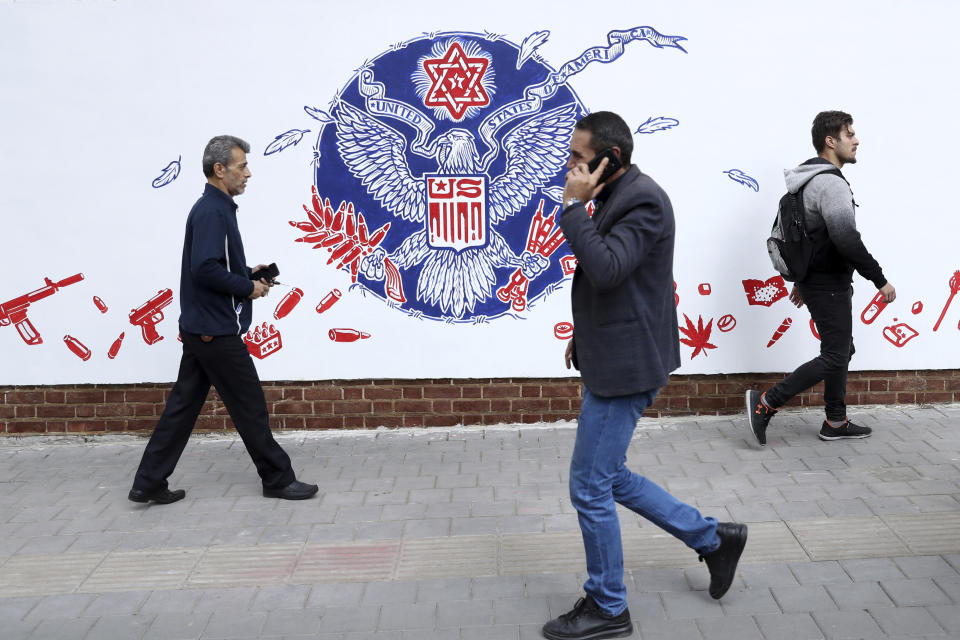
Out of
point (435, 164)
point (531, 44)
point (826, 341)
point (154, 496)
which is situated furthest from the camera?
point (435, 164)

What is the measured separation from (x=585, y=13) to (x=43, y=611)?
15.0 feet

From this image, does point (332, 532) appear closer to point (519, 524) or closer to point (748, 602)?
point (519, 524)

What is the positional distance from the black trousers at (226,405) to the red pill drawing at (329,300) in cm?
131

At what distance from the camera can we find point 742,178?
646cm

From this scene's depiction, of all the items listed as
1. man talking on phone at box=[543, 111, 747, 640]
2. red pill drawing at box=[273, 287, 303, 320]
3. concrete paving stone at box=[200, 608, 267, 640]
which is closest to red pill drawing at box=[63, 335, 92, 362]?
red pill drawing at box=[273, 287, 303, 320]

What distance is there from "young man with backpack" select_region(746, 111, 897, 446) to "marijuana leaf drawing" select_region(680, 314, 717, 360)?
0.64m

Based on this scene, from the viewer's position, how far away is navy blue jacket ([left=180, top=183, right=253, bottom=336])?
16.4 ft

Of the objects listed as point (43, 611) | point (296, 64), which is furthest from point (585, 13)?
point (43, 611)

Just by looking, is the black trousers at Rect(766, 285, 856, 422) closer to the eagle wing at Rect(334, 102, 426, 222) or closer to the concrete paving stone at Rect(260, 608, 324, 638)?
the eagle wing at Rect(334, 102, 426, 222)

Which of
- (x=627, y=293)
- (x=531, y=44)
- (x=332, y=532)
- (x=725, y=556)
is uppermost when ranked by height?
(x=531, y=44)

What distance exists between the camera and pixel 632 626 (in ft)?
12.2

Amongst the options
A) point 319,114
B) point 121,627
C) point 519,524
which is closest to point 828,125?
point 519,524

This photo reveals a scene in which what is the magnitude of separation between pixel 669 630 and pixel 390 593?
1146mm

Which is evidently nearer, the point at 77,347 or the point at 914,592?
the point at 914,592
